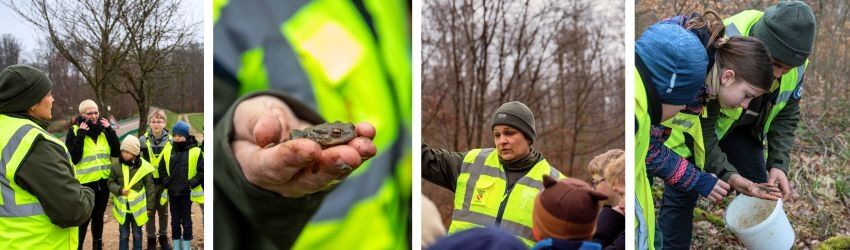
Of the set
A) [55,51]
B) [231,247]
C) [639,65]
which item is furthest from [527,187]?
[55,51]

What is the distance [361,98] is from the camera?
3.11m

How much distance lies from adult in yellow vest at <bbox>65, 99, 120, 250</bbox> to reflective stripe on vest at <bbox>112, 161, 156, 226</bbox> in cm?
5

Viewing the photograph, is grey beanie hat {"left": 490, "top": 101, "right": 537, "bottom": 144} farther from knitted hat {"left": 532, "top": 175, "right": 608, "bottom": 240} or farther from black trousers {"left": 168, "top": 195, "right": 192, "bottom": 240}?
black trousers {"left": 168, "top": 195, "right": 192, "bottom": 240}

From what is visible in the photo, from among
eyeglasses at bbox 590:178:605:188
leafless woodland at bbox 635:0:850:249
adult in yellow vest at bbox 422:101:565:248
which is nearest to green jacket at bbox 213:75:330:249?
adult in yellow vest at bbox 422:101:565:248

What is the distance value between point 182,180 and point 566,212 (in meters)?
1.61

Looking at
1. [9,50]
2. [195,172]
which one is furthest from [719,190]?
[9,50]

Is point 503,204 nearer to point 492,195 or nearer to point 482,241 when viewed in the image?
point 492,195

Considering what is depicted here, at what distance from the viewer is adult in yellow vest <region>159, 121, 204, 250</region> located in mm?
3107

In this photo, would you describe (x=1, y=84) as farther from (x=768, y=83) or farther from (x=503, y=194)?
(x=768, y=83)

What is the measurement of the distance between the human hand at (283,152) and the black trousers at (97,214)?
2.27 ft

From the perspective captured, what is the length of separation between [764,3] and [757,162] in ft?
2.20

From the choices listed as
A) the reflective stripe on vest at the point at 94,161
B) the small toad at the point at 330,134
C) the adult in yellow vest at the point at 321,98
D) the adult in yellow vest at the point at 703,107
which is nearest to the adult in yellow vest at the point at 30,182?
the reflective stripe on vest at the point at 94,161

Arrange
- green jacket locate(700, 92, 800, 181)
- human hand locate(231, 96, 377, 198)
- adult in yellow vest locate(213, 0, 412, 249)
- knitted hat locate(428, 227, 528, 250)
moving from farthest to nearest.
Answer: green jacket locate(700, 92, 800, 181), adult in yellow vest locate(213, 0, 412, 249), human hand locate(231, 96, 377, 198), knitted hat locate(428, 227, 528, 250)

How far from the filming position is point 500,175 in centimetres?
305
